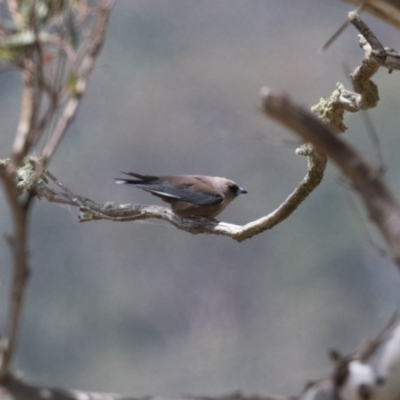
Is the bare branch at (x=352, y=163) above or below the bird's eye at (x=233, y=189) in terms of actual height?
above

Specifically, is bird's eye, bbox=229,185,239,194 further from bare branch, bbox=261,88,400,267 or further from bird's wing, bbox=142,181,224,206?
bare branch, bbox=261,88,400,267

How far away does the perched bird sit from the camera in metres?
2.70

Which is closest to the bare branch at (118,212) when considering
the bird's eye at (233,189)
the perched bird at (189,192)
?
the perched bird at (189,192)

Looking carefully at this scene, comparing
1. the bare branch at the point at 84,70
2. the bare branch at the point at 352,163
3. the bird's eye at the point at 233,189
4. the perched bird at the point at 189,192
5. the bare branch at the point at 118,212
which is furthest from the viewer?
the bird's eye at the point at 233,189

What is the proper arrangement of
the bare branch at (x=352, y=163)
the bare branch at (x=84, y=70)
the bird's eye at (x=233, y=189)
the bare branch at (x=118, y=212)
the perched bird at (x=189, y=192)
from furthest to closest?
the bird's eye at (x=233, y=189) → the perched bird at (x=189, y=192) → the bare branch at (x=118, y=212) → the bare branch at (x=84, y=70) → the bare branch at (x=352, y=163)

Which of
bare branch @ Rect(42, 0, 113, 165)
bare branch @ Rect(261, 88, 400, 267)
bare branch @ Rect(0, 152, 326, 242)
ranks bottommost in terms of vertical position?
bare branch @ Rect(0, 152, 326, 242)

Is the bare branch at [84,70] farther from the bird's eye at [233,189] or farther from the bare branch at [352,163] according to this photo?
Answer: the bird's eye at [233,189]

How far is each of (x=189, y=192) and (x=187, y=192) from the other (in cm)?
1

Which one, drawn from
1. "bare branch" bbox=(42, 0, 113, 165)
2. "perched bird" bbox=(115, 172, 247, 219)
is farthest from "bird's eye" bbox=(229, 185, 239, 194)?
"bare branch" bbox=(42, 0, 113, 165)

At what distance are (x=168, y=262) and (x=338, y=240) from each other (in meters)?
1.24

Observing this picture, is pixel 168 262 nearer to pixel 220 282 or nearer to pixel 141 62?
pixel 220 282

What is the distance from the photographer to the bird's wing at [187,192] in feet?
9.04

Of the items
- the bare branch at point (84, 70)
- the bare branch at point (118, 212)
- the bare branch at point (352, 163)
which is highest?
the bare branch at point (352, 163)

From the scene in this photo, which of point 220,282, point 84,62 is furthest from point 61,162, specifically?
point 84,62
